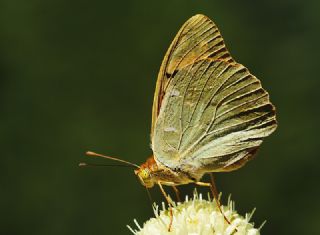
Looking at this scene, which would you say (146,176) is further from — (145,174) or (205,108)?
(205,108)

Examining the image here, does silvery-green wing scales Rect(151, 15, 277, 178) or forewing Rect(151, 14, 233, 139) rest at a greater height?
forewing Rect(151, 14, 233, 139)

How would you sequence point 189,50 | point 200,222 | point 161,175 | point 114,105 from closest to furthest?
point 200,222 < point 161,175 < point 189,50 < point 114,105

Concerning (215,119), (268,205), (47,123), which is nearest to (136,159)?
(47,123)

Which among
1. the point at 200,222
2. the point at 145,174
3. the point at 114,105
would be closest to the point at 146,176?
the point at 145,174

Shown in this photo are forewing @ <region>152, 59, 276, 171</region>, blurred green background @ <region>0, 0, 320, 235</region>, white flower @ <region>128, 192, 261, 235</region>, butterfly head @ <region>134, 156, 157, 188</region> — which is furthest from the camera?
blurred green background @ <region>0, 0, 320, 235</region>

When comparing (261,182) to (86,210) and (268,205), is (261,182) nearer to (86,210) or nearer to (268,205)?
(268,205)

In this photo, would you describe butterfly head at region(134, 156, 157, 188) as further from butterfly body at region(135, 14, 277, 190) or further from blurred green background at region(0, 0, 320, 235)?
blurred green background at region(0, 0, 320, 235)

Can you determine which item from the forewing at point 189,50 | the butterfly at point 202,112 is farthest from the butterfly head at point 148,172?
the forewing at point 189,50

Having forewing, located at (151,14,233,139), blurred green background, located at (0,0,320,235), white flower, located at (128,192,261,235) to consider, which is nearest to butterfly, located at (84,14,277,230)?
forewing, located at (151,14,233,139)
